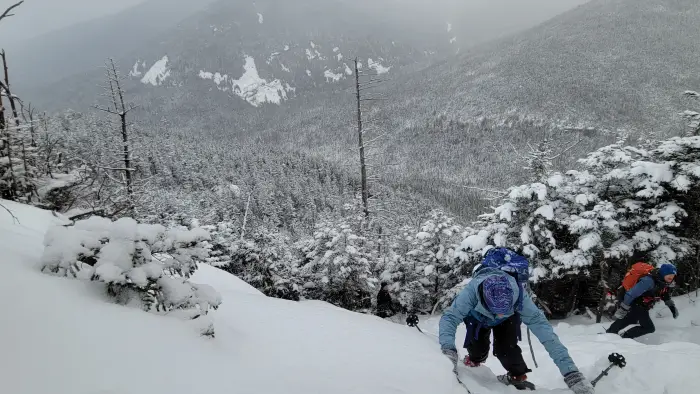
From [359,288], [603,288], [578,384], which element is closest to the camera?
[578,384]

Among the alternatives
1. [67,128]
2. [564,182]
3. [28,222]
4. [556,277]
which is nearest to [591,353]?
[556,277]

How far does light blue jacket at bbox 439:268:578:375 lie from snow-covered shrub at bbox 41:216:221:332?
2338mm

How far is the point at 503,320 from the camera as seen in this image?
417cm

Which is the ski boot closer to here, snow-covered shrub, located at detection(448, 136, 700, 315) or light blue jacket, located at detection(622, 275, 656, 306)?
light blue jacket, located at detection(622, 275, 656, 306)

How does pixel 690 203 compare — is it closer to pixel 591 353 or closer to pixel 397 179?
pixel 591 353

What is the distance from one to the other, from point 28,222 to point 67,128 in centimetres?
9977

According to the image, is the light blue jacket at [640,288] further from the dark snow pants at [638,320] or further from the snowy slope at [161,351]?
the snowy slope at [161,351]

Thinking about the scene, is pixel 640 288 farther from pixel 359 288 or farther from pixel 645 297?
pixel 359 288

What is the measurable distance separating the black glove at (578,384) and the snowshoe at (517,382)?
0.58m

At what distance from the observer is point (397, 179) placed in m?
145

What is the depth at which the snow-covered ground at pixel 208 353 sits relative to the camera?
2164mm

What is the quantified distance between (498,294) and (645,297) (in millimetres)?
4983

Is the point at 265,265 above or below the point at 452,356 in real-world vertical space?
below

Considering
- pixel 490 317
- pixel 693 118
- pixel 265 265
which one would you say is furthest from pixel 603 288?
pixel 265 265
